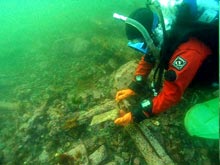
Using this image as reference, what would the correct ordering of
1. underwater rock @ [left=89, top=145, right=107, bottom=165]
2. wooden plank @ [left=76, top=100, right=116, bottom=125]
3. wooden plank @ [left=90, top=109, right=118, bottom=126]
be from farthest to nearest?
wooden plank @ [left=76, top=100, right=116, bottom=125] < wooden plank @ [left=90, top=109, right=118, bottom=126] < underwater rock @ [left=89, top=145, right=107, bottom=165]

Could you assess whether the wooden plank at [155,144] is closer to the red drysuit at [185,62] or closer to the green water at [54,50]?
the red drysuit at [185,62]

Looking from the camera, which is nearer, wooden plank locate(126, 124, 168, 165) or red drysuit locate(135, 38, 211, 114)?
red drysuit locate(135, 38, 211, 114)

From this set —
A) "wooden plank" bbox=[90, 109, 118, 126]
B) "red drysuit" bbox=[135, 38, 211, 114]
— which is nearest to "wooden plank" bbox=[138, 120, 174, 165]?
"wooden plank" bbox=[90, 109, 118, 126]

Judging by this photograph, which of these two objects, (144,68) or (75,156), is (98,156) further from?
(144,68)

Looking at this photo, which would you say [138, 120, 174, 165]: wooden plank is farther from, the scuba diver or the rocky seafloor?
the scuba diver

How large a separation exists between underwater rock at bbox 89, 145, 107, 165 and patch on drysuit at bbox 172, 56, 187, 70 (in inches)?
54.1

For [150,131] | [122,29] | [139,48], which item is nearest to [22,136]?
[150,131]

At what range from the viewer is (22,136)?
3797 millimetres

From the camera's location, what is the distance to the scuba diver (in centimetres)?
256

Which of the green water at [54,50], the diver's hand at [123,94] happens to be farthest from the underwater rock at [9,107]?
the diver's hand at [123,94]

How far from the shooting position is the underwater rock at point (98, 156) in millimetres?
3141

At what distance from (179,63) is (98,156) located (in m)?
1.48

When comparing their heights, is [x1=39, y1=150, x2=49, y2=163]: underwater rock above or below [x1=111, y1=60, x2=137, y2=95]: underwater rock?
below

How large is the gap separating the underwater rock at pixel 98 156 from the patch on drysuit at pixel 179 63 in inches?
54.1
